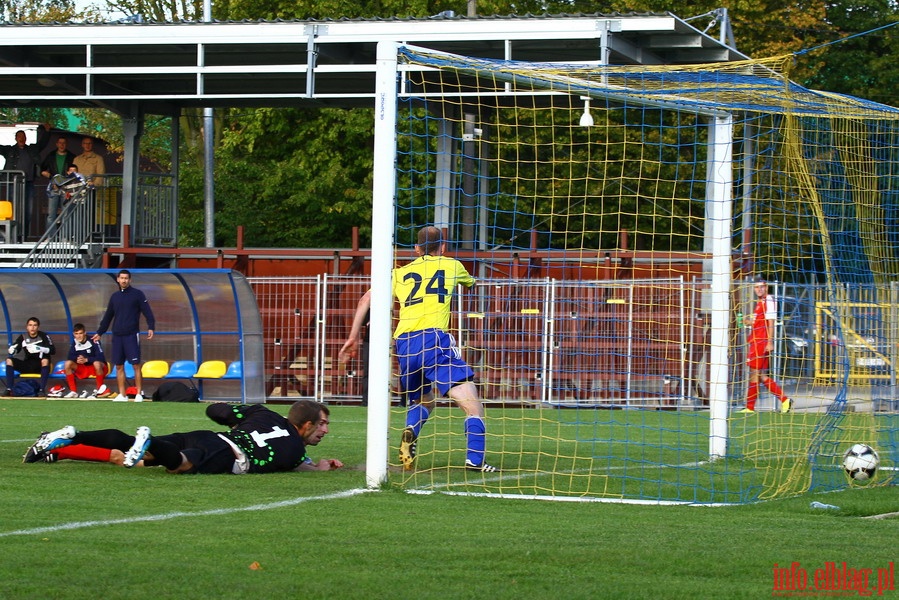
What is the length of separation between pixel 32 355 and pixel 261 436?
12.7 m

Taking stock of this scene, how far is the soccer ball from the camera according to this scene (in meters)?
8.82

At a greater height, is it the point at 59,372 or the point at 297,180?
the point at 297,180

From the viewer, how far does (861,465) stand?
883 cm

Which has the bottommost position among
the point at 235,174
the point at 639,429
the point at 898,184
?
the point at 639,429

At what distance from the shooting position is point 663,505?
24.7ft

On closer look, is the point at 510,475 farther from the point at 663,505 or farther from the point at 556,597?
the point at 556,597

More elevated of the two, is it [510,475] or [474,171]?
[474,171]

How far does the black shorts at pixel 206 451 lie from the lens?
8.20 meters

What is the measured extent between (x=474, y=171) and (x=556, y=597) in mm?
22559

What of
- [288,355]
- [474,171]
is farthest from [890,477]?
[474,171]

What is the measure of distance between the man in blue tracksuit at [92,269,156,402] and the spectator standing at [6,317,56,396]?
133cm

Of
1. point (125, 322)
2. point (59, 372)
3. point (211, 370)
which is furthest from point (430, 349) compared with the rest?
point (59, 372)

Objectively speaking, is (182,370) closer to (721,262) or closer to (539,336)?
(539,336)

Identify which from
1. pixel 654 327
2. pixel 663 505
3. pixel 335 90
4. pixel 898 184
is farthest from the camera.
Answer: pixel 335 90
